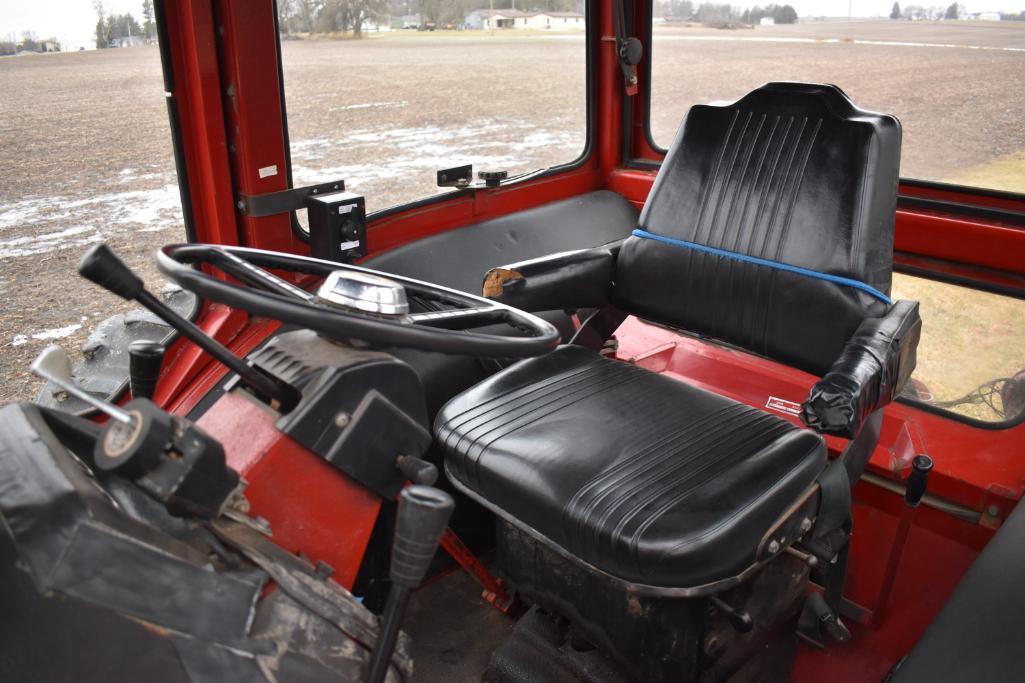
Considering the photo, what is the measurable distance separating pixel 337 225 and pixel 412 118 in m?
0.51

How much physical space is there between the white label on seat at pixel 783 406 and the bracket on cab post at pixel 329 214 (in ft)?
3.49

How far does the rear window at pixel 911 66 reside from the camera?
199 centimetres

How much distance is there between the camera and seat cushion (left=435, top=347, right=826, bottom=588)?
1340 mm

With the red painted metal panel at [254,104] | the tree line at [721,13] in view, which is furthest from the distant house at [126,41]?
the tree line at [721,13]

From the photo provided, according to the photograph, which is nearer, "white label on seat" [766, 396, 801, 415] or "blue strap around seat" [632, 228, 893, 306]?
"blue strap around seat" [632, 228, 893, 306]

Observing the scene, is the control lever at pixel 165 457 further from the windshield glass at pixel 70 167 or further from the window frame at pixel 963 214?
the window frame at pixel 963 214

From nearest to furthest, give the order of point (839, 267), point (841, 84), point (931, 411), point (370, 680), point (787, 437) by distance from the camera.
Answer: point (370, 680), point (787, 437), point (839, 267), point (931, 411), point (841, 84)

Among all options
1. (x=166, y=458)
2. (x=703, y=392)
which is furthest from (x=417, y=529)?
(x=703, y=392)

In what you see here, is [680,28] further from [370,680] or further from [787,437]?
[370,680]

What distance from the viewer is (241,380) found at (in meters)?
1.21

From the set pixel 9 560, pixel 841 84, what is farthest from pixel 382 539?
pixel 841 84

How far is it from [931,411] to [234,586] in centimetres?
167

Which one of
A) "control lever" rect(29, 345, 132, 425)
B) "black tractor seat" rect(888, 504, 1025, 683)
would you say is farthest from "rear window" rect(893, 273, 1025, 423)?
"control lever" rect(29, 345, 132, 425)

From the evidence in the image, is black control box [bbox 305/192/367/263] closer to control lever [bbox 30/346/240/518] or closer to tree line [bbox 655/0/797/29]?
control lever [bbox 30/346/240/518]
